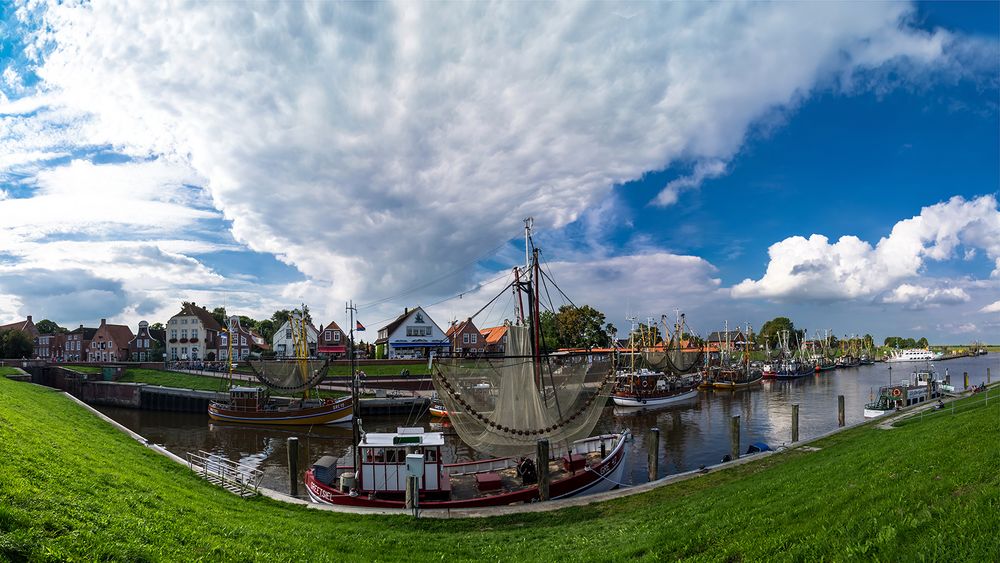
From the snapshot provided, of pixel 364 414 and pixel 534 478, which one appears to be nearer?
pixel 534 478

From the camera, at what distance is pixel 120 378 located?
219 ft

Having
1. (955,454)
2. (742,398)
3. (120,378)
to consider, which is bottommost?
(742,398)

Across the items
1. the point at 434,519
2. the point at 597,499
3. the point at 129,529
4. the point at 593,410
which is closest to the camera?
the point at 129,529

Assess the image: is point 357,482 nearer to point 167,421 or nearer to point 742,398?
point 167,421

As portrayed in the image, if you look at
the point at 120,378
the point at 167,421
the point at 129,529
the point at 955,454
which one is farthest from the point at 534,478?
the point at 120,378

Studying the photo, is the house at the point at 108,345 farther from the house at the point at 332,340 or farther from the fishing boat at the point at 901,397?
the fishing boat at the point at 901,397

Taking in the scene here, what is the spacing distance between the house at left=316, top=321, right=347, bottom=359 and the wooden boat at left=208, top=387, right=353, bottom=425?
4396 centimetres

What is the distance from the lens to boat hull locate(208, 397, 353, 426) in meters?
45.3

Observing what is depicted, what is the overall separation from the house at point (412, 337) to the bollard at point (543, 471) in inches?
2637

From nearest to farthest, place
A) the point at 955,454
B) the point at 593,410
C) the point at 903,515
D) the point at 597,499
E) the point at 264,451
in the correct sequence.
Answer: the point at 903,515, the point at 955,454, the point at 597,499, the point at 593,410, the point at 264,451

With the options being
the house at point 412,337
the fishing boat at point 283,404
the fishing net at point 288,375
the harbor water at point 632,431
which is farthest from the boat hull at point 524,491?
the house at point 412,337

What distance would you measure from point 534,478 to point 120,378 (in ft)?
226

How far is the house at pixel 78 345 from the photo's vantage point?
10906cm

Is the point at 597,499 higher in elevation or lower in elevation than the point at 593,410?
lower
